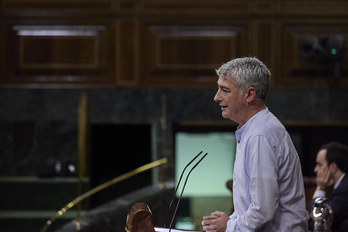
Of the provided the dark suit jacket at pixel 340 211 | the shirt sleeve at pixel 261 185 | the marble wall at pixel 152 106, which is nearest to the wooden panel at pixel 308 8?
the marble wall at pixel 152 106

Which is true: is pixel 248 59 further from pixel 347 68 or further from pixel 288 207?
pixel 347 68

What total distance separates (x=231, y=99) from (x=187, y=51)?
3.24 metres

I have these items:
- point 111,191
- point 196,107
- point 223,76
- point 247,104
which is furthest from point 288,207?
point 111,191

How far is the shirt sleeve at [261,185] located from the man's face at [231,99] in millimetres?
147

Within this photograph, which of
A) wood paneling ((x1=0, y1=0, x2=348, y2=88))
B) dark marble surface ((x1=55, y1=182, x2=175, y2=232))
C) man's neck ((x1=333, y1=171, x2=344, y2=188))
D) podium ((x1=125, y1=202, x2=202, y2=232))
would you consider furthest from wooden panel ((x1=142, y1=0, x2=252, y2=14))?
podium ((x1=125, y1=202, x2=202, y2=232))

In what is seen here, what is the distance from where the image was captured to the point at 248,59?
142cm

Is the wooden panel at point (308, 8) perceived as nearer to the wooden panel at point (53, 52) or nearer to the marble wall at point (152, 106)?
the marble wall at point (152, 106)

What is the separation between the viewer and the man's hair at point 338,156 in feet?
9.12

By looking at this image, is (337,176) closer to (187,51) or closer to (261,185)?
(261,185)

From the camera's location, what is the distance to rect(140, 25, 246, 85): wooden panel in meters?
4.61

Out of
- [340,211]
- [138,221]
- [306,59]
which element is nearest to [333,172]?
[340,211]

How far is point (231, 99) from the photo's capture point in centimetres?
144

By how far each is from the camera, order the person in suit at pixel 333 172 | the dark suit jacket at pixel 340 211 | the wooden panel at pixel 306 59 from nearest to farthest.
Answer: the dark suit jacket at pixel 340 211 < the person in suit at pixel 333 172 < the wooden panel at pixel 306 59

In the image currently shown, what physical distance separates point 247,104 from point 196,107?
3219 mm
